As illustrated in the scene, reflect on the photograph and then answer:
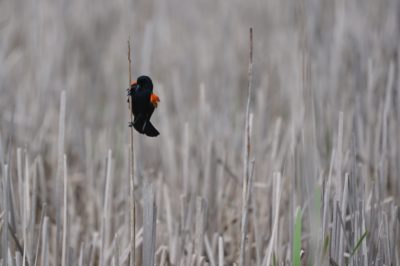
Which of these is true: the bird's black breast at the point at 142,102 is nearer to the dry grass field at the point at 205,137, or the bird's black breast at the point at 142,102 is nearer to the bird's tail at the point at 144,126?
the bird's tail at the point at 144,126

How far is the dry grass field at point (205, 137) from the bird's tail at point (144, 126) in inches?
10.0

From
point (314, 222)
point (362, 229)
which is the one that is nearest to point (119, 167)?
point (362, 229)

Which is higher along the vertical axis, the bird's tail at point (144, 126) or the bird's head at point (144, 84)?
the bird's head at point (144, 84)

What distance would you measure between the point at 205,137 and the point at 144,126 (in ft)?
6.33

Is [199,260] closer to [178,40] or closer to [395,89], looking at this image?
[395,89]

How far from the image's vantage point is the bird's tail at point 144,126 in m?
1.01

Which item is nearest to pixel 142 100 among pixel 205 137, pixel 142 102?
pixel 142 102

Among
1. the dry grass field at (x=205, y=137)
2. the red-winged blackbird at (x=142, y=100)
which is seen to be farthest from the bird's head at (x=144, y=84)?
the dry grass field at (x=205, y=137)

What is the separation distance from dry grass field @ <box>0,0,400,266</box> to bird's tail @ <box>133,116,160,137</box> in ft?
0.83

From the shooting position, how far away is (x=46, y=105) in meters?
3.63

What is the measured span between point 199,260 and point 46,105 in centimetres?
205

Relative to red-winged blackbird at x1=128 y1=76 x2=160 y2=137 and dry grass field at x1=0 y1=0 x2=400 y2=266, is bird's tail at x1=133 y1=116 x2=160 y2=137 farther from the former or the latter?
dry grass field at x1=0 y1=0 x2=400 y2=266

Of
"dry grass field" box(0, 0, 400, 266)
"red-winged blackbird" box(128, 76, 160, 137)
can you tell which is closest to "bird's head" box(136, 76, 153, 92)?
"red-winged blackbird" box(128, 76, 160, 137)

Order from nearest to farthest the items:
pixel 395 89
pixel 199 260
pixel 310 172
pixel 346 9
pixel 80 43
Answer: pixel 310 172 < pixel 199 260 < pixel 395 89 < pixel 346 9 < pixel 80 43
